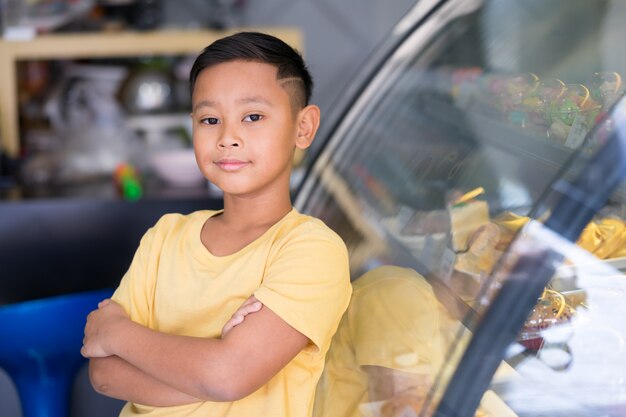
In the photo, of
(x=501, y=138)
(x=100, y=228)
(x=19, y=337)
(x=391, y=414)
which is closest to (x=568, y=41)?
(x=501, y=138)

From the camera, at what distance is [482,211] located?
1.13 meters

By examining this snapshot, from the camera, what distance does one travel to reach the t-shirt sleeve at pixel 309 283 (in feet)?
3.09

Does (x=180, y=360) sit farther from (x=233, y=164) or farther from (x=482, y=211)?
(x=482, y=211)

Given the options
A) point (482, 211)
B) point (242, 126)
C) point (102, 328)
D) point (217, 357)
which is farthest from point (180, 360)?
point (482, 211)

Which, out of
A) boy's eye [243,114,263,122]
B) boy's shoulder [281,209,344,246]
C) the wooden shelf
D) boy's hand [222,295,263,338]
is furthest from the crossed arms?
the wooden shelf

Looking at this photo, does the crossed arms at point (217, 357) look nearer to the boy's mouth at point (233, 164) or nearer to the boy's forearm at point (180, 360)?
the boy's forearm at point (180, 360)

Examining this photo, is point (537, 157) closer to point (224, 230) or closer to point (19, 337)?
point (224, 230)

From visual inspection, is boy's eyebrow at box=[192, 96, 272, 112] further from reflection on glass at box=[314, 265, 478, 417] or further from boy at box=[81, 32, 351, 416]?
reflection on glass at box=[314, 265, 478, 417]

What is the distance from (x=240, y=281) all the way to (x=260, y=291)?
0.22ft

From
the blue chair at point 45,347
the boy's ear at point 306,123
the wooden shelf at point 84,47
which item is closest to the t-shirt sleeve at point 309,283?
the boy's ear at point 306,123

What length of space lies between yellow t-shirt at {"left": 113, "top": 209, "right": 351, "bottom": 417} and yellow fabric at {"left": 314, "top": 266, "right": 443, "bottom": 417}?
104mm

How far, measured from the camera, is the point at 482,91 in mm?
1423

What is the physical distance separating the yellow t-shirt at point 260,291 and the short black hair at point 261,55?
0.53 ft

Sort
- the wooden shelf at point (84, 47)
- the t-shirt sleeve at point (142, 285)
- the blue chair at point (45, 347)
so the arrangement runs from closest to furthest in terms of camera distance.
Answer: the t-shirt sleeve at point (142, 285)
the blue chair at point (45, 347)
the wooden shelf at point (84, 47)
